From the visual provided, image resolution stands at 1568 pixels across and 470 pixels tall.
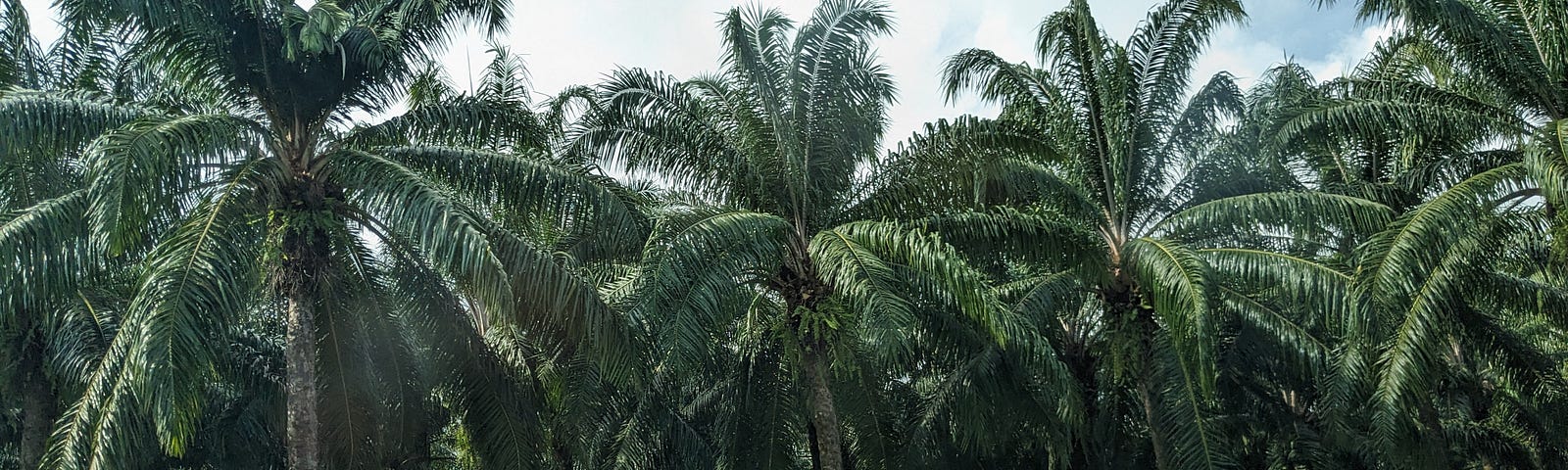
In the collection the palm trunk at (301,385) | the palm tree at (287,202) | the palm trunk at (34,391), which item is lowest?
the palm trunk at (34,391)

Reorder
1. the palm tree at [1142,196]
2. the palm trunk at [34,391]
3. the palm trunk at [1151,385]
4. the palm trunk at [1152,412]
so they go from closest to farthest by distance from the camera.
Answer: the palm tree at [1142,196], the palm trunk at [34,391], the palm trunk at [1151,385], the palm trunk at [1152,412]

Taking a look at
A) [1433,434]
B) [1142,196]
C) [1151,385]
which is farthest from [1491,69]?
[1433,434]

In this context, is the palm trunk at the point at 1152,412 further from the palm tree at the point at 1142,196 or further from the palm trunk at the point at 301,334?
the palm trunk at the point at 301,334

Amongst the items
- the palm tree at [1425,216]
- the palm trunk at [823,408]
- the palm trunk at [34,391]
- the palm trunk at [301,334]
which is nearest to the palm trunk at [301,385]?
the palm trunk at [301,334]

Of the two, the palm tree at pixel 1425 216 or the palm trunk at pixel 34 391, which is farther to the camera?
the palm trunk at pixel 34 391

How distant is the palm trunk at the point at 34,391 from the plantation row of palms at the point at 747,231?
2.8 inches

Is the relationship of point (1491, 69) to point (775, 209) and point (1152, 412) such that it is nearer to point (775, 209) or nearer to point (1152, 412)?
point (1152, 412)

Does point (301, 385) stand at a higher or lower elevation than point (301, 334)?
lower

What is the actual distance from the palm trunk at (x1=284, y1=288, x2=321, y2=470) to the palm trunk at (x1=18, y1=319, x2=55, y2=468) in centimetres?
493

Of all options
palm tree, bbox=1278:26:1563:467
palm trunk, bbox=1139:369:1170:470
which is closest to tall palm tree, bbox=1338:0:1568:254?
palm tree, bbox=1278:26:1563:467

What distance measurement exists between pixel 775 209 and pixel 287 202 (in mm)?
5268

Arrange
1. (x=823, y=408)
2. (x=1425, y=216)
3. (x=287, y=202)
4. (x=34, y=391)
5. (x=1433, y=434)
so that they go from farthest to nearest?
(x=1433, y=434) < (x=34, y=391) < (x=823, y=408) < (x=1425, y=216) < (x=287, y=202)

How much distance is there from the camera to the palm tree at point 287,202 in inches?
428

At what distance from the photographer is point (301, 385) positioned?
40.5 ft
